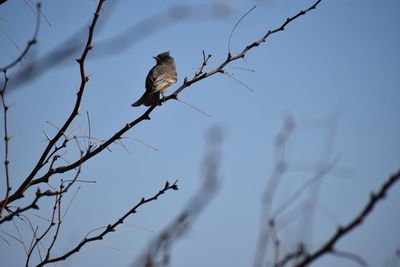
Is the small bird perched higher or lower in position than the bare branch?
higher

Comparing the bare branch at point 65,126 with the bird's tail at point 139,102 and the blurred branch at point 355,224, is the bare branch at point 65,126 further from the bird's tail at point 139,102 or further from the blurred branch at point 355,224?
the bird's tail at point 139,102

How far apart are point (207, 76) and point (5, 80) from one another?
55.5 inches

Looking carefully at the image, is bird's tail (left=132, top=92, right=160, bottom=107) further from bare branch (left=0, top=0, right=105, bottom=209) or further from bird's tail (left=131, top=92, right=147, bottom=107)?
bare branch (left=0, top=0, right=105, bottom=209)

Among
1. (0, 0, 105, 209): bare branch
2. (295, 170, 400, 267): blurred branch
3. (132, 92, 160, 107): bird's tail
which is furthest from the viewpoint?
(132, 92, 160, 107): bird's tail

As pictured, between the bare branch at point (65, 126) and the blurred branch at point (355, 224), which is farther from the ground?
the bare branch at point (65, 126)

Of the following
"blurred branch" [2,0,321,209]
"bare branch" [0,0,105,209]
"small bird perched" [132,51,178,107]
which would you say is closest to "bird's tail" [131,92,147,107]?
"small bird perched" [132,51,178,107]

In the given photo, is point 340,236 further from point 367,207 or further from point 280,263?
point 280,263

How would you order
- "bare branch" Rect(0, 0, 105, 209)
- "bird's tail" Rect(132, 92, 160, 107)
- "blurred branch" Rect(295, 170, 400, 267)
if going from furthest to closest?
1. "bird's tail" Rect(132, 92, 160, 107)
2. "bare branch" Rect(0, 0, 105, 209)
3. "blurred branch" Rect(295, 170, 400, 267)

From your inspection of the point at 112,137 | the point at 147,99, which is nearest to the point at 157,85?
the point at 147,99

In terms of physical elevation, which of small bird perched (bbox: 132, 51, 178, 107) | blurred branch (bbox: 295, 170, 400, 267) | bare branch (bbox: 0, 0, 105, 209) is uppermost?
small bird perched (bbox: 132, 51, 178, 107)

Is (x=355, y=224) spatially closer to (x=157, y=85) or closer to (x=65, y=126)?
(x=65, y=126)

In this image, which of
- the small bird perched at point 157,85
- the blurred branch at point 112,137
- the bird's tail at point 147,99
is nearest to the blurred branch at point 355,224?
the blurred branch at point 112,137

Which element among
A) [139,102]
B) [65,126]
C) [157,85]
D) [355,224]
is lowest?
[355,224]

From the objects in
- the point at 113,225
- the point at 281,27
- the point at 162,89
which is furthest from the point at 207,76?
the point at 162,89
